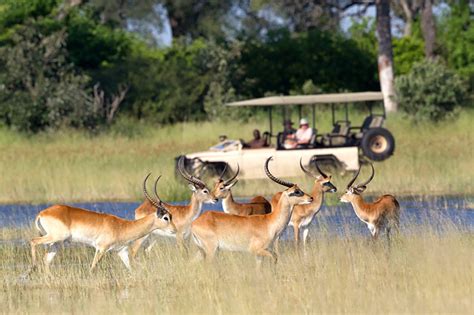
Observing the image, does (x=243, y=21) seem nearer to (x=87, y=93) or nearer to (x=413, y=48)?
(x=413, y=48)

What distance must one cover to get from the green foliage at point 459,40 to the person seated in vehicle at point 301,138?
18177mm

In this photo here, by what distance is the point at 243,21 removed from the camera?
1929 inches

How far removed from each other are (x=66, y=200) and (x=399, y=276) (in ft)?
36.0

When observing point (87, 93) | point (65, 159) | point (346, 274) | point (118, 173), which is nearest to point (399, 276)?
point (346, 274)

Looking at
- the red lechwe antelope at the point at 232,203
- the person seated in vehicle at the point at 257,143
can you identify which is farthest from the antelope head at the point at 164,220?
the person seated in vehicle at the point at 257,143

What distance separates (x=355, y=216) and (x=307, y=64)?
22.7 meters

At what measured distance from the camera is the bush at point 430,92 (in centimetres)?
3253

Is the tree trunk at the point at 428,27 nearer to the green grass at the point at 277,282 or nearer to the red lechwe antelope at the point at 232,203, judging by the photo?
the red lechwe antelope at the point at 232,203

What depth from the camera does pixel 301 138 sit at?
22.2 meters

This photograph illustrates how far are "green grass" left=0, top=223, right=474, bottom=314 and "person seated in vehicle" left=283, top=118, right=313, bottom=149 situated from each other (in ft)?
29.5

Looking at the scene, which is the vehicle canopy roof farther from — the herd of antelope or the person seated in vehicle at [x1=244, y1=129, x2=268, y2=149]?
the herd of antelope

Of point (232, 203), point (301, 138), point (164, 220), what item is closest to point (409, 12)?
point (301, 138)

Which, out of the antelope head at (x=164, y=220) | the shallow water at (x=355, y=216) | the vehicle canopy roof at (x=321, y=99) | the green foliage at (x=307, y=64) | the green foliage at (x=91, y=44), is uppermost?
the green foliage at (x=91, y=44)

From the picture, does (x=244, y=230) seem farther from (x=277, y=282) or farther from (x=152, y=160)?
(x=152, y=160)
